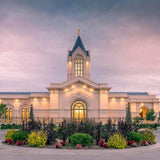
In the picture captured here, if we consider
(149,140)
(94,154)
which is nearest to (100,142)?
(94,154)

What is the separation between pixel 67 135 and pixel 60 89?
31.8 meters

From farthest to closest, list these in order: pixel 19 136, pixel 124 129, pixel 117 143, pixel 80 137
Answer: pixel 124 129 < pixel 19 136 < pixel 80 137 < pixel 117 143

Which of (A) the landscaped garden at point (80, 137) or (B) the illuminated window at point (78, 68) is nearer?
(A) the landscaped garden at point (80, 137)

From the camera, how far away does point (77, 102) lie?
51.6 m

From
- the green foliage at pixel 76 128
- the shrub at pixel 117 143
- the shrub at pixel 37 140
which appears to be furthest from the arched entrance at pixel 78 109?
the shrub at pixel 117 143

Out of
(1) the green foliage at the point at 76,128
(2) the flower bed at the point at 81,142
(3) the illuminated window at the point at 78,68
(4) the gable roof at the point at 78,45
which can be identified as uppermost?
(4) the gable roof at the point at 78,45

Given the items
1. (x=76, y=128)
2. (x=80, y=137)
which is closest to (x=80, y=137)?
(x=80, y=137)

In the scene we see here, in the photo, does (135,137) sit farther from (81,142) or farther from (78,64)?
(78,64)

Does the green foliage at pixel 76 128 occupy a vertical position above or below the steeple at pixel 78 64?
below

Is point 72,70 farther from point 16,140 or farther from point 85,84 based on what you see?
point 16,140

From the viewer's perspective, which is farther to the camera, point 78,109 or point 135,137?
point 78,109

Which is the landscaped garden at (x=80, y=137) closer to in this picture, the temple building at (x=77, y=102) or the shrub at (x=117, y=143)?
the shrub at (x=117, y=143)

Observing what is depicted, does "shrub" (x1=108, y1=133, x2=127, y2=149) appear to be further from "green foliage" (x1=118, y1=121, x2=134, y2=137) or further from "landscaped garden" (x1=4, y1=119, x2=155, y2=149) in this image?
"green foliage" (x1=118, y1=121, x2=134, y2=137)

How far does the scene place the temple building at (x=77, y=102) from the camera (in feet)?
166
